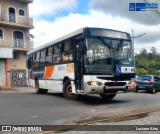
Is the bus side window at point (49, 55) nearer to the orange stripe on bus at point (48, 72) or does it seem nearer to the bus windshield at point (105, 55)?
the orange stripe on bus at point (48, 72)

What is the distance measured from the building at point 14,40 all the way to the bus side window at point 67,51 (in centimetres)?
1997

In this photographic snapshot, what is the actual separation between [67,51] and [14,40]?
22835 millimetres

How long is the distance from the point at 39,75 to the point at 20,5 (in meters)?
19.5

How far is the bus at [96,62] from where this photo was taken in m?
14.1

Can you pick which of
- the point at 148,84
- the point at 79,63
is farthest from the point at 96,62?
the point at 148,84

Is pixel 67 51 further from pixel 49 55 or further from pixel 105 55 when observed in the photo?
pixel 49 55

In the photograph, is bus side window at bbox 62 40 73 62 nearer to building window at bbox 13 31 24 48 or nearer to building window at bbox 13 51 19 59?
building window at bbox 13 31 24 48

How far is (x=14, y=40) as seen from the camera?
37.8 metres

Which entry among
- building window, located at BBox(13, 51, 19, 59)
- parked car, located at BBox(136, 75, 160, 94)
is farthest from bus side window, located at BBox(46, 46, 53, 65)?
building window, located at BBox(13, 51, 19, 59)

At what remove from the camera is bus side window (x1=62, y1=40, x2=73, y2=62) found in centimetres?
1568

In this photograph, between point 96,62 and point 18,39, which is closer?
point 96,62

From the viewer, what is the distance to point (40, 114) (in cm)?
1170

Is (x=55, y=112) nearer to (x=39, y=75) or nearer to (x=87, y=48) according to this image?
(x=87, y=48)

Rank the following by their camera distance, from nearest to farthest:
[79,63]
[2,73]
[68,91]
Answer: [79,63] < [68,91] < [2,73]
